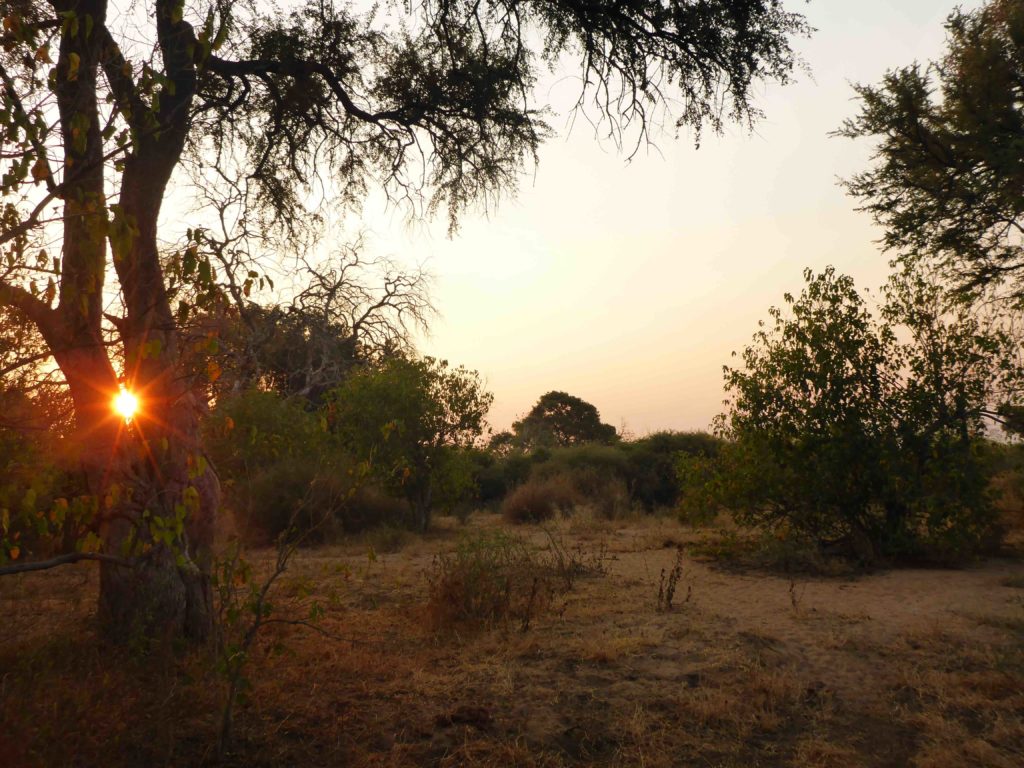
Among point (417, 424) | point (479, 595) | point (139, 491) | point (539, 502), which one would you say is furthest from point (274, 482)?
point (139, 491)

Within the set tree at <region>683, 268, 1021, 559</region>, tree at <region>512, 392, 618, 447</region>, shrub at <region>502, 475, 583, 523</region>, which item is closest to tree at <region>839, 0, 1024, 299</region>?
tree at <region>683, 268, 1021, 559</region>

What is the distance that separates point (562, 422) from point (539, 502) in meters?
23.4

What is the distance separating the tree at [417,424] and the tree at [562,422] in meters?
23.9

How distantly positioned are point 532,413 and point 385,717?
38228 millimetres

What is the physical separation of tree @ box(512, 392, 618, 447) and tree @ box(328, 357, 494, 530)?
23887 millimetres

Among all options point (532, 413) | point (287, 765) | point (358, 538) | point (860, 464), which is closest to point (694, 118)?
point (860, 464)

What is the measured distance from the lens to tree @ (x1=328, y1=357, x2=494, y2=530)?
1513 cm

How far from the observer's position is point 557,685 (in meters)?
4.90

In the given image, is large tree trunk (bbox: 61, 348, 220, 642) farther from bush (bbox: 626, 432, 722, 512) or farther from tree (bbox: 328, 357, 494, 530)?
bush (bbox: 626, 432, 722, 512)

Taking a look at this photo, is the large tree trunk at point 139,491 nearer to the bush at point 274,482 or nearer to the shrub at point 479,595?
the shrub at point 479,595

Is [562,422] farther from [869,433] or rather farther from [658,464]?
[869,433]

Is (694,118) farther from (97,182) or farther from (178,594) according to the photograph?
(178,594)

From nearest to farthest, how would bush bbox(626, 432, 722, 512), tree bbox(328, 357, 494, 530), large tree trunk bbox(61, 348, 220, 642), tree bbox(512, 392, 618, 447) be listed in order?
1. large tree trunk bbox(61, 348, 220, 642)
2. tree bbox(328, 357, 494, 530)
3. bush bbox(626, 432, 722, 512)
4. tree bbox(512, 392, 618, 447)

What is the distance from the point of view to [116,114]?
111 inches
